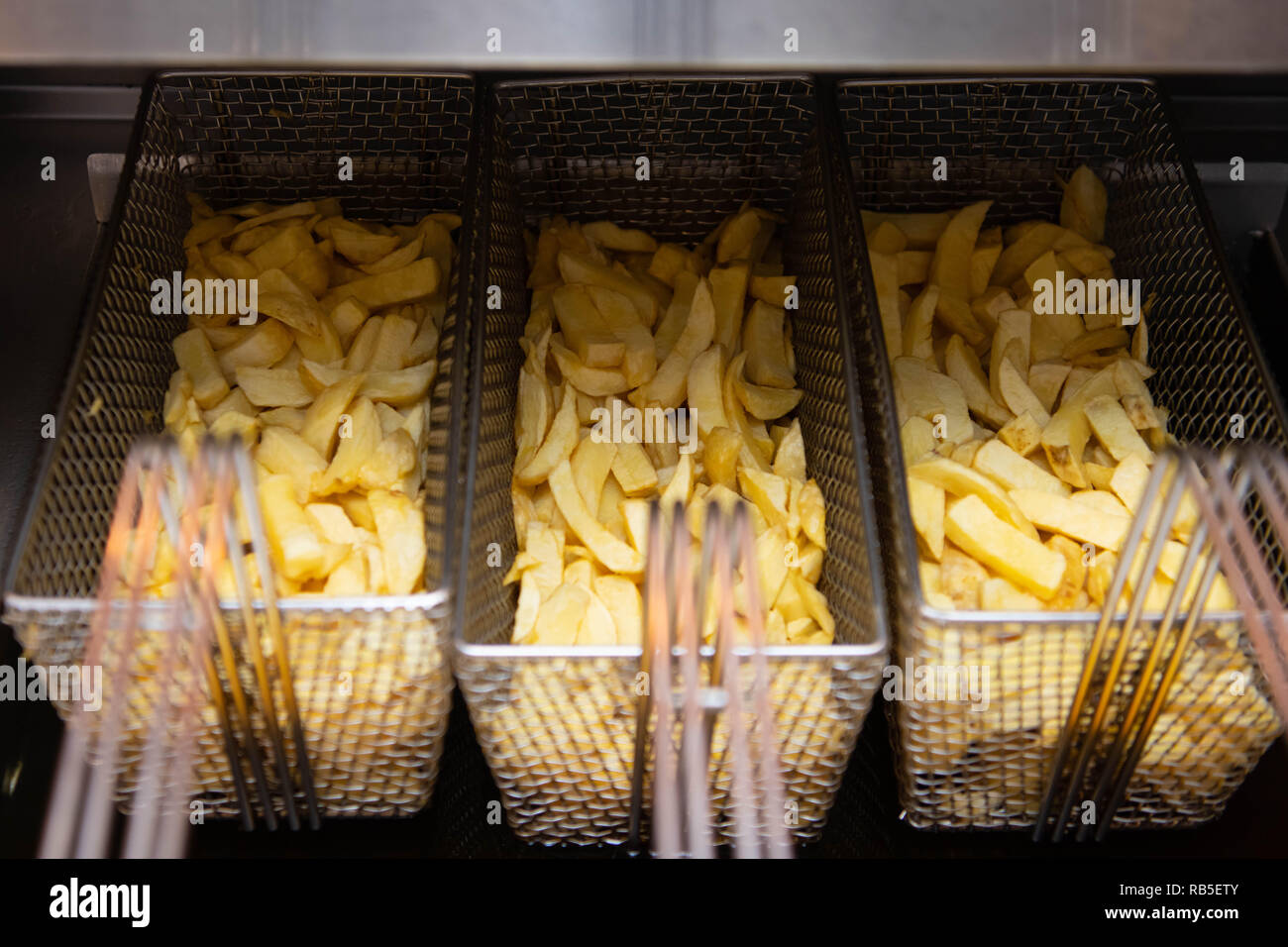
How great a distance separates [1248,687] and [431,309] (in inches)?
41.3

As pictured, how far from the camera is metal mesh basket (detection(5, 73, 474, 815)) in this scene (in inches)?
39.0

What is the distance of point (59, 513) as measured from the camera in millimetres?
1089

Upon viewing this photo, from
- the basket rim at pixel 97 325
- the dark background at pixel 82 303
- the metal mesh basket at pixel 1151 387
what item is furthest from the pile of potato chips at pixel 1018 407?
the basket rim at pixel 97 325

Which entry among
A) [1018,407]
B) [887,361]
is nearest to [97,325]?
[887,361]

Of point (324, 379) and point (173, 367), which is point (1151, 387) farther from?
point (173, 367)

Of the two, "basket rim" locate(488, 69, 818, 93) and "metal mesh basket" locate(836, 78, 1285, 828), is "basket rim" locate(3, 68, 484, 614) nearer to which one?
"basket rim" locate(488, 69, 818, 93)

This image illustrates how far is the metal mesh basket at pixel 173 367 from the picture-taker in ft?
A: 3.25

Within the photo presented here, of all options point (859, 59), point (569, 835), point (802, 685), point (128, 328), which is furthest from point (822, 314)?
point (128, 328)

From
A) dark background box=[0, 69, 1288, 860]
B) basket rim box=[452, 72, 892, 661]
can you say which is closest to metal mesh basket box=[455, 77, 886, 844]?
basket rim box=[452, 72, 892, 661]

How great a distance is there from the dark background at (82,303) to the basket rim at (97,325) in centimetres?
7

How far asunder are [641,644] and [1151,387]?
2.85 ft

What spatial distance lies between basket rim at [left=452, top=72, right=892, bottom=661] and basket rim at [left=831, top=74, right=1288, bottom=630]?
0.03 meters

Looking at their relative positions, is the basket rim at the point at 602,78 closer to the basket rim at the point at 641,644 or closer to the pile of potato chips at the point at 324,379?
the basket rim at the point at 641,644

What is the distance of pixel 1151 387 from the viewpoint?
145cm
